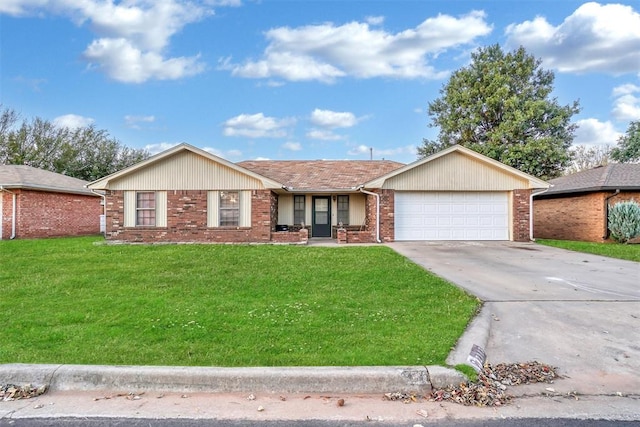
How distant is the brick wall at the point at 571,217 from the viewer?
53.9 ft

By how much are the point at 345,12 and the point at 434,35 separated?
11.9 feet

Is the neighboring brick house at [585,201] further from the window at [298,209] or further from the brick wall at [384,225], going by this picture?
the window at [298,209]

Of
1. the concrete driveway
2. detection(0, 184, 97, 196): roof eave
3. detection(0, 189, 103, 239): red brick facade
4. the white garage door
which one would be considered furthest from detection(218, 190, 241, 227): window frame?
detection(0, 189, 103, 239): red brick facade

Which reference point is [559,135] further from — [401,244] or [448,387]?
[448,387]

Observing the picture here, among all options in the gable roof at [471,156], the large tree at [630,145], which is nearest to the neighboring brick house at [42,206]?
the gable roof at [471,156]

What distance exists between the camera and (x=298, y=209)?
18.6 meters

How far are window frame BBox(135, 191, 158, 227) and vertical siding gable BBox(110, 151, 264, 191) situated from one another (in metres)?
0.33

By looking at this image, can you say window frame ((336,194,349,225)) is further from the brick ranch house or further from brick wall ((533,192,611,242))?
brick wall ((533,192,611,242))

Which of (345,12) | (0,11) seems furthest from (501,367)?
(0,11)

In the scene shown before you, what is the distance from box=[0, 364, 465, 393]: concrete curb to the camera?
349cm

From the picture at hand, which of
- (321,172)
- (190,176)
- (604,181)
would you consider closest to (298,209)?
(321,172)

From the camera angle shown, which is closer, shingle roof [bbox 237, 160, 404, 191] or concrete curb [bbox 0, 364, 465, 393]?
concrete curb [bbox 0, 364, 465, 393]

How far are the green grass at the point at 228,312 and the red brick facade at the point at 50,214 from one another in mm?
9247

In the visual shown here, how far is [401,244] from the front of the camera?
1500cm
